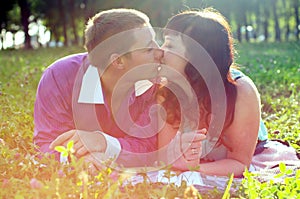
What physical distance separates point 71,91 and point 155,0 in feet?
99.3

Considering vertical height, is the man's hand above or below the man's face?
below

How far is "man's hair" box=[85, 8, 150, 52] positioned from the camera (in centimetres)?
451


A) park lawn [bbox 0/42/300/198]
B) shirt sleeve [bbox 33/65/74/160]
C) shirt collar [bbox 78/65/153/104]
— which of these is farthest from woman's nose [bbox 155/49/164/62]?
park lawn [bbox 0/42/300/198]

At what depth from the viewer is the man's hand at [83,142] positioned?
12.5 ft

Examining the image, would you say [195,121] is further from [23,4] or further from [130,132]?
[23,4]

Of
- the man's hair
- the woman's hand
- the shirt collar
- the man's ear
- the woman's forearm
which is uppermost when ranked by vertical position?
the man's hair

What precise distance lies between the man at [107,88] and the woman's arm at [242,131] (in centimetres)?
60

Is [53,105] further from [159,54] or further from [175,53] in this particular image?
[175,53]

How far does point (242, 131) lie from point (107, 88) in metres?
1.14

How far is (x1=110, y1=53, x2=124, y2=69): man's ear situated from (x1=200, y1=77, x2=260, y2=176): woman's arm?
2.91 ft

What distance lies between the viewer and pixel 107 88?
4711 millimetres

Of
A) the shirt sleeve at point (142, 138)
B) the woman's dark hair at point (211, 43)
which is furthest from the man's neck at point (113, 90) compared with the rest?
the woman's dark hair at point (211, 43)

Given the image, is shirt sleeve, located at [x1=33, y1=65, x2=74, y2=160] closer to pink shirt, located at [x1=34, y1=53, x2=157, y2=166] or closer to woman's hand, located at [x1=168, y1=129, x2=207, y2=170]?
pink shirt, located at [x1=34, y1=53, x2=157, y2=166]

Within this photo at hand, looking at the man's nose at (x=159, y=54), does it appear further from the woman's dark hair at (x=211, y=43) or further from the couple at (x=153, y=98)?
the woman's dark hair at (x=211, y=43)
